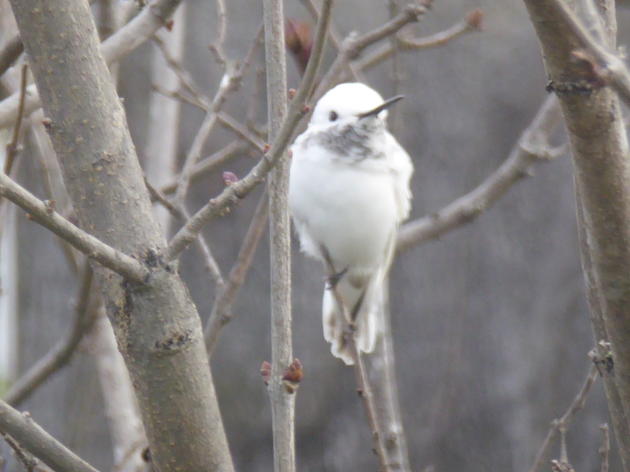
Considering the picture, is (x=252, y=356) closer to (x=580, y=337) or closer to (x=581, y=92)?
(x=580, y=337)

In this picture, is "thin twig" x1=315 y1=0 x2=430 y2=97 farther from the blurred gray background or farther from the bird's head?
the blurred gray background

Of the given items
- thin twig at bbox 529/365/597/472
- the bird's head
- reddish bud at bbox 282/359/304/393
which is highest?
the bird's head

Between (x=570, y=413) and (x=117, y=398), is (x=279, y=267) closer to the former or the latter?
(x=570, y=413)

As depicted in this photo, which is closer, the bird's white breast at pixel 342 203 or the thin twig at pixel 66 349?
the thin twig at pixel 66 349

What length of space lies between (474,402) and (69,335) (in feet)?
9.19

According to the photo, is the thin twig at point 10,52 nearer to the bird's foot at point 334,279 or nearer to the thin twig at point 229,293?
the thin twig at point 229,293

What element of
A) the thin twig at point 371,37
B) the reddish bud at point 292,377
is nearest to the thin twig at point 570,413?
the reddish bud at point 292,377

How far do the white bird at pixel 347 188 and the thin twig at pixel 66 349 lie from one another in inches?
26.9

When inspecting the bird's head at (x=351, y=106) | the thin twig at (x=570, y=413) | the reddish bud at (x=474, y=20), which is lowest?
the thin twig at (x=570, y=413)

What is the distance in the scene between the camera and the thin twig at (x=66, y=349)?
6.81 ft

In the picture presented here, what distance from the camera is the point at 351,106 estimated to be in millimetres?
2535

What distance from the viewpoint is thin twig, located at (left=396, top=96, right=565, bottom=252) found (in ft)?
7.38

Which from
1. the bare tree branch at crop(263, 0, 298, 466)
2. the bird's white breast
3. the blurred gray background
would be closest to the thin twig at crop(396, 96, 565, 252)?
the bird's white breast

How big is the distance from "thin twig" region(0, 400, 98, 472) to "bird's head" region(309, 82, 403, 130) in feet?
4.69
